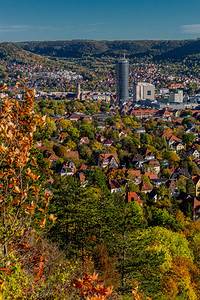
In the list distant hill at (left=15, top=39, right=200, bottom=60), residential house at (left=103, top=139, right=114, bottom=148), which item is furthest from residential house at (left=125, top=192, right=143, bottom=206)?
distant hill at (left=15, top=39, right=200, bottom=60)

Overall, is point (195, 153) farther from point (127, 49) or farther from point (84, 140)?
point (127, 49)

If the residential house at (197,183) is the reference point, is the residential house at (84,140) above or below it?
above

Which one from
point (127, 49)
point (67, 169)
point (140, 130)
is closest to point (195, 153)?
point (140, 130)

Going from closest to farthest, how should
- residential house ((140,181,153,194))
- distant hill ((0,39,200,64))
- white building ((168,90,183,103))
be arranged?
residential house ((140,181,153,194))
white building ((168,90,183,103))
distant hill ((0,39,200,64))

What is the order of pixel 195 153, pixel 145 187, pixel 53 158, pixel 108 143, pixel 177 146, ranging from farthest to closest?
pixel 177 146, pixel 108 143, pixel 195 153, pixel 53 158, pixel 145 187

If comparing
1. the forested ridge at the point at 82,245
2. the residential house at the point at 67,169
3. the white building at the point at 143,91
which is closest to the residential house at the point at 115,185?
the residential house at the point at 67,169

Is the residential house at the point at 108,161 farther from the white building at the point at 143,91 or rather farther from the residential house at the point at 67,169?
the white building at the point at 143,91

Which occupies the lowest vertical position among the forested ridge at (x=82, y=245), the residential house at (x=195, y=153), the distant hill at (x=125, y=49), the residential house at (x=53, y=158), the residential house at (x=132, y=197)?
the residential house at (x=195, y=153)

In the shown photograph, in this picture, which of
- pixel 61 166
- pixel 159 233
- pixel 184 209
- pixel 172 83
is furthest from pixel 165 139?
pixel 172 83

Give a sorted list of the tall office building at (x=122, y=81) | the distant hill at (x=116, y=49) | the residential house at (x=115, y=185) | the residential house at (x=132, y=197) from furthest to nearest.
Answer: the distant hill at (x=116, y=49)
the tall office building at (x=122, y=81)
the residential house at (x=115, y=185)
the residential house at (x=132, y=197)

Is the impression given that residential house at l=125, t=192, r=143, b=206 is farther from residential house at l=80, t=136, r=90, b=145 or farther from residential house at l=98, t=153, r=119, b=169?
residential house at l=80, t=136, r=90, b=145

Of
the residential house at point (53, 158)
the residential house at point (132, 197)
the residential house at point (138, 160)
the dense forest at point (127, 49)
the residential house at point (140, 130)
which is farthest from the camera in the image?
the dense forest at point (127, 49)

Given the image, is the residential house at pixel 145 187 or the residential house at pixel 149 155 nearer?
the residential house at pixel 145 187
